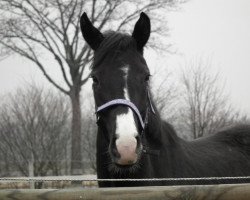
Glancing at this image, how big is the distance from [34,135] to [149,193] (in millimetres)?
15204

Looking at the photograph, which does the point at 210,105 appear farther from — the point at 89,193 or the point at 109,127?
the point at 89,193

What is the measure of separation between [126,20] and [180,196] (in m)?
18.9

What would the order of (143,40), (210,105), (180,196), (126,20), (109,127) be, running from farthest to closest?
(126,20), (210,105), (143,40), (109,127), (180,196)

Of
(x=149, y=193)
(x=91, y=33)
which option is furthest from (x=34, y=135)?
(x=149, y=193)

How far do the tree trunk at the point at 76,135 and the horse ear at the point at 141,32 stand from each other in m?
13.2

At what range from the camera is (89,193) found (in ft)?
7.47

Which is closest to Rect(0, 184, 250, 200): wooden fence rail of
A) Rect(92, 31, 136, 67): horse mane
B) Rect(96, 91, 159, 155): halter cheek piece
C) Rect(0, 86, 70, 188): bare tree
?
Rect(96, 91, 159, 155): halter cheek piece

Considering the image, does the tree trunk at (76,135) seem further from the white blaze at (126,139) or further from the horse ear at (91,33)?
the white blaze at (126,139)

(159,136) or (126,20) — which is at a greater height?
(126,20)

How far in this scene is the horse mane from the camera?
3.65 meters

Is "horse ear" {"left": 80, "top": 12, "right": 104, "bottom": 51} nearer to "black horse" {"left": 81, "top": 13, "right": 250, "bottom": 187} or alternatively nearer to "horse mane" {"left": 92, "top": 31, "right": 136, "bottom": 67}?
"black horse" {"left": 81, "top": 13, "right": 250, "bottom": 187}

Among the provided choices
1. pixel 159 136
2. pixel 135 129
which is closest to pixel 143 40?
pixel 159 136

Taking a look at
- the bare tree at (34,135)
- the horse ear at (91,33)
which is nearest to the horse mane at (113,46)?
the horse ear at (91,33)

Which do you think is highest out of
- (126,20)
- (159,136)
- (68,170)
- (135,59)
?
(126,20)
